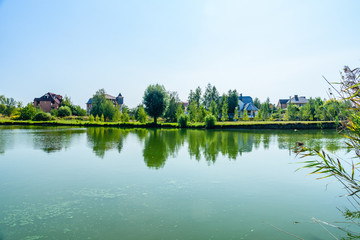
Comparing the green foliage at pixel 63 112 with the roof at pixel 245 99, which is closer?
the green foliage at pixel 63 112

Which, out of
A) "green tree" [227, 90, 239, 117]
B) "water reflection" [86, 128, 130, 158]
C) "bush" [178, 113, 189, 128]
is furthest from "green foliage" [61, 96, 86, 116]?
"water reflection" [86, 128, 130, 158]

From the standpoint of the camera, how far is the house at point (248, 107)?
61.8 meters

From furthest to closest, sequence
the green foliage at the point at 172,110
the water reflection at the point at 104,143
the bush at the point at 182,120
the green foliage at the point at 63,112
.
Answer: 1. the green foliage at the point at 63,112
2. the green foliage at the point at 172,110
3. the bush at the point at 182,120
4. the water reflection at the point at 104,143

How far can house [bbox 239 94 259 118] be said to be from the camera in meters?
61.8

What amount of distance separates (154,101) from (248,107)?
31031 mm

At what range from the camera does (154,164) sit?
11.0 meters

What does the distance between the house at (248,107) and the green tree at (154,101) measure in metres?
26.9

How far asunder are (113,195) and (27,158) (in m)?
7.83

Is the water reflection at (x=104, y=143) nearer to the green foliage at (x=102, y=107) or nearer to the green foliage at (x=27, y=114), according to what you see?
the green foliage at (x=102, y=107)

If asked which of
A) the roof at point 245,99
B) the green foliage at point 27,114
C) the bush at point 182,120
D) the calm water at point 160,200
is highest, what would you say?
the roof at point 245,99

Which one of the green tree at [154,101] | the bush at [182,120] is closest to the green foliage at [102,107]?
the green tree at [154,101]

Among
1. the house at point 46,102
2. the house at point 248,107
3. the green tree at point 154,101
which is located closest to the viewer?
the green tree at point 154,101

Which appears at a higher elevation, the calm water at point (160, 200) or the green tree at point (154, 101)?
the green tree at point (154, 101)

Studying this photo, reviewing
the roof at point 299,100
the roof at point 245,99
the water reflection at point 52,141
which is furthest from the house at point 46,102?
the roof at point 299,100
